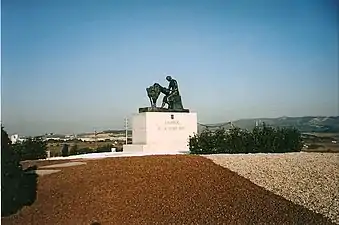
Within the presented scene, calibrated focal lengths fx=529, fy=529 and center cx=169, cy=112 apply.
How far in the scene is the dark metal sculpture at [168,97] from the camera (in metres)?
14.4

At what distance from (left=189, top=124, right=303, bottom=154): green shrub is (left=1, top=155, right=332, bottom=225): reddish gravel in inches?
160

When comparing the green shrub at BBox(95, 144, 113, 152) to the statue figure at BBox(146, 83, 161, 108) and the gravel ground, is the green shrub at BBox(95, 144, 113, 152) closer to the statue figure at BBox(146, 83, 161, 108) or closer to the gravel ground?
the statue figure at BBox(146, 83, 161, 108)

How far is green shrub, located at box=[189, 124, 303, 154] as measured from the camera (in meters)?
12.9

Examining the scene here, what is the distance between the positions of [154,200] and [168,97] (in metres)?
7.85

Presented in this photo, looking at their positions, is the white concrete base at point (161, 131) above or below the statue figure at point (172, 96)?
below

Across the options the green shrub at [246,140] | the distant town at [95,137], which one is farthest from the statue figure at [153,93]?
the green shrub at [246,140]

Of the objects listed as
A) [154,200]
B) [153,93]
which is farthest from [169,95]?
[154,200]

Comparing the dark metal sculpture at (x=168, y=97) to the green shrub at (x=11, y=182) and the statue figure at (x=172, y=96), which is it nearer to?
the statue figure at (x=172, y=96)

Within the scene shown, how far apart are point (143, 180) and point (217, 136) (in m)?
5.34

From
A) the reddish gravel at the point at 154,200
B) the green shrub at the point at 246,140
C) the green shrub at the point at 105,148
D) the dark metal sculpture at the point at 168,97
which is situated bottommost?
the reddish gravel at the point at 154,200

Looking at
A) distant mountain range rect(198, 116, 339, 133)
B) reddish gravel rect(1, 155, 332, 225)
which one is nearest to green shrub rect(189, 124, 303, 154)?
distant mountain range rect(198, 116, 339, 133)

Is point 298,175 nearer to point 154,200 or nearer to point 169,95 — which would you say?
point 154,200

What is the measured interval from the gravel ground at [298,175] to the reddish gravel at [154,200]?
278 mm

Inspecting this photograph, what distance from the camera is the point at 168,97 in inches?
585
